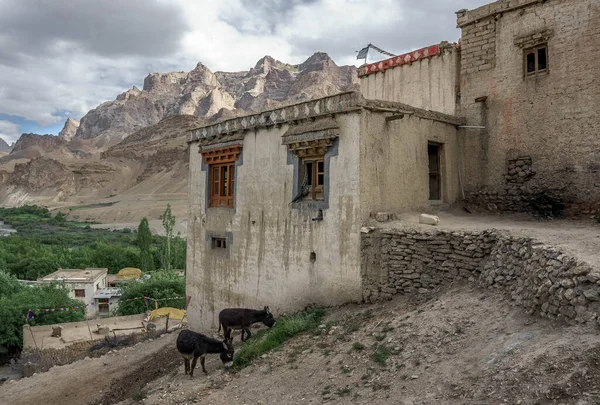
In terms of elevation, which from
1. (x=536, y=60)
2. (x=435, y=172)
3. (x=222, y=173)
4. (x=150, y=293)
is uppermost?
(x=536, y=60)

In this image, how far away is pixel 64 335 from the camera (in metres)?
21.8

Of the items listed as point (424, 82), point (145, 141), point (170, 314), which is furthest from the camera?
point (145, 141)

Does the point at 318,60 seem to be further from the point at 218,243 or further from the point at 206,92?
the point at 218,243

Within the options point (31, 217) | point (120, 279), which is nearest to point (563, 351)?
point (120, 279)

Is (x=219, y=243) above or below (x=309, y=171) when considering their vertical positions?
below

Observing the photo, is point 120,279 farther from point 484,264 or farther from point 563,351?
point 563,351

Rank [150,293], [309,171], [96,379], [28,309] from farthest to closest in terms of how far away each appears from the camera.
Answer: [150,293] < [28,309] < [96,379] < [309,171]

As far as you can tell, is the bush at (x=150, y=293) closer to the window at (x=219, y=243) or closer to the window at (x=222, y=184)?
the window at (x=219, y=243)

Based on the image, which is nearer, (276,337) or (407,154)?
(276,337)

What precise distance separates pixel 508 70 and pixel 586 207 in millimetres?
3924

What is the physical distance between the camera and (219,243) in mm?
14336

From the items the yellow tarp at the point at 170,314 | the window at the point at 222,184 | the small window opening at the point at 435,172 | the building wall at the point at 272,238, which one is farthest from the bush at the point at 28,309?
the small window opening at the point at 435,172

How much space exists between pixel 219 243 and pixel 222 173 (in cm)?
213

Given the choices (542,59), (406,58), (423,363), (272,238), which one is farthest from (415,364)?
(406,58)
